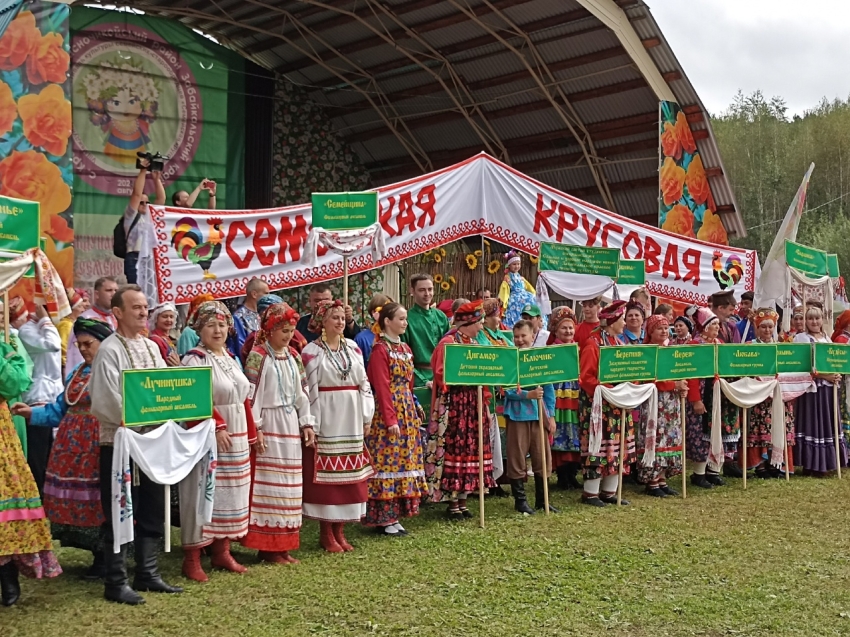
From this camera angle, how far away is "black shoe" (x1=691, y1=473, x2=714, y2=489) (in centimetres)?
809

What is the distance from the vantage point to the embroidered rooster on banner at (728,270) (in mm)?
10297

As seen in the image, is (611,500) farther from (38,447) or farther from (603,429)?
(38,447)

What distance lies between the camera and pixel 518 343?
23.0 ft

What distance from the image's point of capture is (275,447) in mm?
5500

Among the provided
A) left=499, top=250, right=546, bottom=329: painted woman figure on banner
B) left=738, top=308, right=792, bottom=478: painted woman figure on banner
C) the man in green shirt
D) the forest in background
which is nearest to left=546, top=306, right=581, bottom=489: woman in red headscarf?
the man in green shirt

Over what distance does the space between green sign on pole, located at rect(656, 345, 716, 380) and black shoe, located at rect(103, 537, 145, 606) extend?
4355 mm

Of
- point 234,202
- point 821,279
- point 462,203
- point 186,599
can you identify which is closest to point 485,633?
point 186,599

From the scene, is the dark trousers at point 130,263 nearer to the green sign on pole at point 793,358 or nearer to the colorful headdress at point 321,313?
the colorful headdress at point 321,313

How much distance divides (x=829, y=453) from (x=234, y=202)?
32.7 ft

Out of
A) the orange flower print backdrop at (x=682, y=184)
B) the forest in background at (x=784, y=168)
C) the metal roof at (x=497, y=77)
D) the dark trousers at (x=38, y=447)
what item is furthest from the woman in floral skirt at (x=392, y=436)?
the forest in background at (x=784, y=168)

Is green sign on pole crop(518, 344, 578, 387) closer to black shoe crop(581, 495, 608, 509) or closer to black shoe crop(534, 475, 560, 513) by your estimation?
black shoe crop(534, 475, 560, 513)

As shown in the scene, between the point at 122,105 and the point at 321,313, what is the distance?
9542 millimetres

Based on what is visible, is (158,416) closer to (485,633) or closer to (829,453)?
(485,633)

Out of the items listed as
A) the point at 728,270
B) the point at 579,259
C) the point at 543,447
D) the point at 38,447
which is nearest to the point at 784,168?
the point at 728,270
